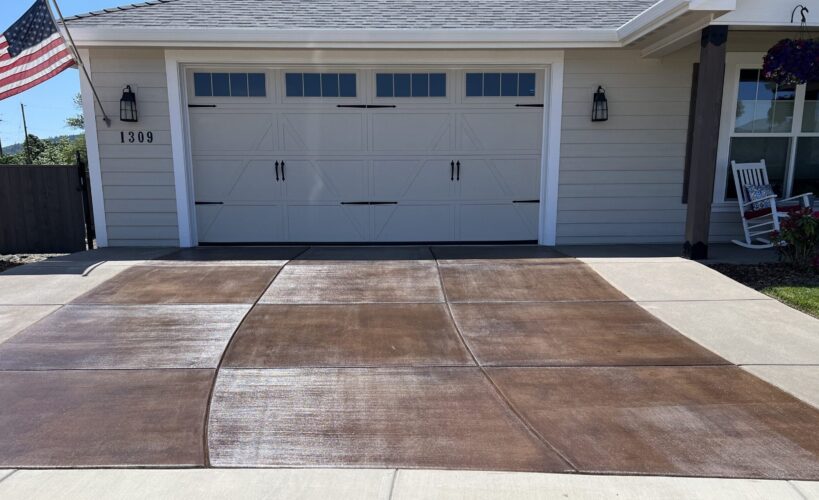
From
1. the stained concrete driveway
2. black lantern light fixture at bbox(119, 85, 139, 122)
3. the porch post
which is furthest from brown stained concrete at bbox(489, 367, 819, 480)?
black lantern light fixture at bbox(119, 85, 139, 122)

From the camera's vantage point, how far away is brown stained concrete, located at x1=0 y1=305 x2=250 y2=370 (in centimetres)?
381

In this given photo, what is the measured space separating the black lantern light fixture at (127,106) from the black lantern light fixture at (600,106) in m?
6.17

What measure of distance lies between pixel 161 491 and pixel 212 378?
117 centimetres

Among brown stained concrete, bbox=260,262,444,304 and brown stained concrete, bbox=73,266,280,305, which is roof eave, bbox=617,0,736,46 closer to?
brown stained concrete, bbox=260,262,444,304

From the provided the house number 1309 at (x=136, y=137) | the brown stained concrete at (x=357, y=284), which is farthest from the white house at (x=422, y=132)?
the brown stained concrete at (x=357, y=284)

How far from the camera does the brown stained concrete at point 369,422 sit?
268cm

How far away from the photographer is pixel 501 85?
25.3 ft

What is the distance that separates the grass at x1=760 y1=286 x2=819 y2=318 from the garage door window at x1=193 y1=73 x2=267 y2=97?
651 cm

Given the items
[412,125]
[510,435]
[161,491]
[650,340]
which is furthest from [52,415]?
[412,125]

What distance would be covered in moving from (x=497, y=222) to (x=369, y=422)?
5415 millimetres

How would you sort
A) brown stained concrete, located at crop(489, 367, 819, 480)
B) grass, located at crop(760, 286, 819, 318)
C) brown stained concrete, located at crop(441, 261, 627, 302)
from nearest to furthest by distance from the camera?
1. brown stained concrete, located at crop(489, 367, 819, 480)
2. grass, located at crop(760, 286, 819, 318)
3. brown stained concrete, located at crop(441, 261, 627, 302)

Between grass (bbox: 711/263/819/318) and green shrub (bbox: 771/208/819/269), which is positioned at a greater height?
green shrub (bbox: 771/208/819/269)

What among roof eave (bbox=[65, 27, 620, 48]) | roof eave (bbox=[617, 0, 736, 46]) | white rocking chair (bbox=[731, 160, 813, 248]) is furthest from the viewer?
white rocking chair (bbox=[731, 160, 813, 248])

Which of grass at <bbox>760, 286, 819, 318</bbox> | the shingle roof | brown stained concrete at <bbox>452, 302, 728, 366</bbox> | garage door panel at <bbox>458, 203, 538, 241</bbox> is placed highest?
the shingle roof
